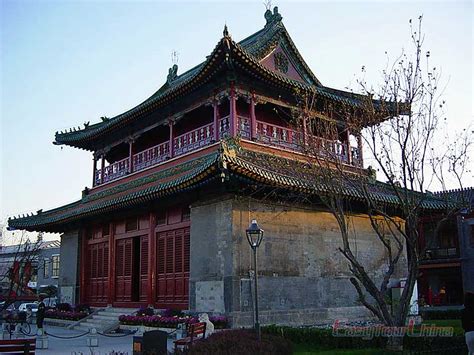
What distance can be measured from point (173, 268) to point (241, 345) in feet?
31.2

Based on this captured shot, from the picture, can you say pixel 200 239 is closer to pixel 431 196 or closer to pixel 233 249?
pixel 233 249

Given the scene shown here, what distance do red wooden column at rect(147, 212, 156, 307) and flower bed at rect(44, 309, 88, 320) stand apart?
156 inches

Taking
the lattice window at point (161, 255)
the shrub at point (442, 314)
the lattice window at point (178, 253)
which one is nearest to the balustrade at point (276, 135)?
the lattice window at point (178, 253)

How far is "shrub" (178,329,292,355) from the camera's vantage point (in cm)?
796

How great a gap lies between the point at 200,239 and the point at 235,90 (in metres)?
4.99

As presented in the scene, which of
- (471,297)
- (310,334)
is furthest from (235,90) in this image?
(471,297)

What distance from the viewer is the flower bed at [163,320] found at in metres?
14.6

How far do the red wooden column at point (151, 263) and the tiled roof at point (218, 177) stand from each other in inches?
42.8

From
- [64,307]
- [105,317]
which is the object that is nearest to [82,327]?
[105,317]

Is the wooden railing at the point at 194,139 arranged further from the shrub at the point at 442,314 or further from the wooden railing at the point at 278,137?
the shrub at the point at 442,314

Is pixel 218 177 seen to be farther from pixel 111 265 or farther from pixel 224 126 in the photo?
pixel 111 265

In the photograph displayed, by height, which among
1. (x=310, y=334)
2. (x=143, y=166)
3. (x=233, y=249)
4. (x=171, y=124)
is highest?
(x=171, y=124)

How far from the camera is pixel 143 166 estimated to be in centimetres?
2091

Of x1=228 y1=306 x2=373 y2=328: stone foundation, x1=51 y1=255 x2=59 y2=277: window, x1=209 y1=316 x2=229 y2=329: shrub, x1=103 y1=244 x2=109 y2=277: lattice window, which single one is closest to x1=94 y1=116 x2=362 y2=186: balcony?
x1=103 y1=244 x2=109 y2=277: lattice window
